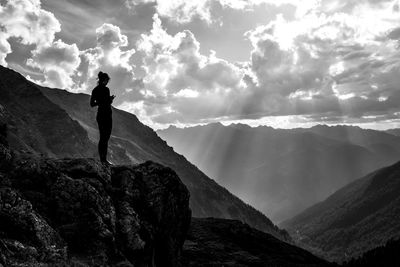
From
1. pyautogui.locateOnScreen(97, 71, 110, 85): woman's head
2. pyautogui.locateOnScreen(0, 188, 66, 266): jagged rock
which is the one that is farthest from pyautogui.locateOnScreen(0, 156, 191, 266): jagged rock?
pyautogui.locateOnScreen(97, 71, 110, 85): woman's head

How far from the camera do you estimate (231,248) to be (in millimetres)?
44188

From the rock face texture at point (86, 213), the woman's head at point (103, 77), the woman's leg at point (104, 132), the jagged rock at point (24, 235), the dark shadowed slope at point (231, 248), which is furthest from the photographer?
the dark shadowed slope at point (231, 248)

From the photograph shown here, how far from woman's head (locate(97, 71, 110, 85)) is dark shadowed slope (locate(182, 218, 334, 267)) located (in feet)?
58.8

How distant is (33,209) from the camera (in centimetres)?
1688

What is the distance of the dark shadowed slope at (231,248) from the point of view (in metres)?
37.8

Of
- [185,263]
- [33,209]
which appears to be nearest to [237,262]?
[185,263]

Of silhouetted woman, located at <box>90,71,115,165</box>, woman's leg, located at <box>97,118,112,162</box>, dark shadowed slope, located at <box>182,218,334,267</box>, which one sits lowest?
dark shadowed slope, located at <box>182,218,334,267</box>

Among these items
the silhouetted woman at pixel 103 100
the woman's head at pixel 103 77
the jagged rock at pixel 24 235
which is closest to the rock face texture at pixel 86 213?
the jagged rock at pixel 24 235

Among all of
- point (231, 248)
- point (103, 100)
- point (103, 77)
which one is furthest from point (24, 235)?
point (231, 248)

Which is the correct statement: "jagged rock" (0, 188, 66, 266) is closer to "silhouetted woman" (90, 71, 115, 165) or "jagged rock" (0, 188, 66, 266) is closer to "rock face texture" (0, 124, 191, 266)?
"rock face texture" (0, 124, 191, 266)

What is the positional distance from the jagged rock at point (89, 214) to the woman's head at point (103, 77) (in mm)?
4900

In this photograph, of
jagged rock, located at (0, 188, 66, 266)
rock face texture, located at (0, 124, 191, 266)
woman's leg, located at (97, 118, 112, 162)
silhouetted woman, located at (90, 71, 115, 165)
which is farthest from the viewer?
woman's leg, located at (97, 118, 112, 162)

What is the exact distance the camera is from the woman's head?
23.5 meters

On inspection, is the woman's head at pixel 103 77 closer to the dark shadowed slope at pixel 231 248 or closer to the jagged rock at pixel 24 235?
the jagged rock at pixel 24 235
